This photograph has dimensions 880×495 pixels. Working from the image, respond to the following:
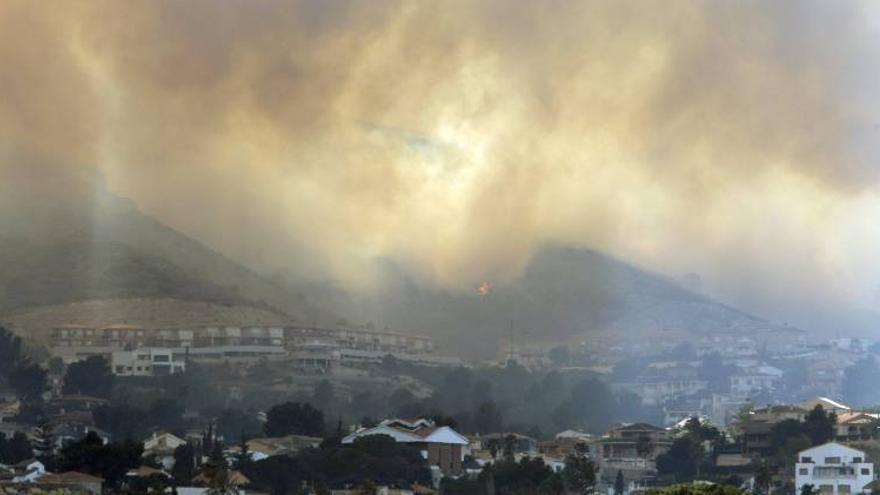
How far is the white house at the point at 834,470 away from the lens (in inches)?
4370

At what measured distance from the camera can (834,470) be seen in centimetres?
11175

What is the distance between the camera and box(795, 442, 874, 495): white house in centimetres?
11100

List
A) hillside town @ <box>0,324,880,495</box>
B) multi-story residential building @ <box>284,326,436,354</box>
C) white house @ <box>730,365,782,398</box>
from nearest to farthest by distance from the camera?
1. hillside town @ <box>0,324,880,495</box>
2. multi-story residential building @ <box>284,326,436,354</box>
3. white house @ <box>730,365,782,398</box>

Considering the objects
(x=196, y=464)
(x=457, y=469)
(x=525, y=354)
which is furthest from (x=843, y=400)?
(x=196, y=464)

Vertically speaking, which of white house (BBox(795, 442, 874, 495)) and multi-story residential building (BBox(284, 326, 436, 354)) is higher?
multi-story residential building (BBox(284, 326, 436, 354))

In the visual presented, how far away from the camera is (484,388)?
153250 mm

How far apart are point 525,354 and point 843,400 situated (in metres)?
23.1

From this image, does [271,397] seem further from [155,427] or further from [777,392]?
[777,392]

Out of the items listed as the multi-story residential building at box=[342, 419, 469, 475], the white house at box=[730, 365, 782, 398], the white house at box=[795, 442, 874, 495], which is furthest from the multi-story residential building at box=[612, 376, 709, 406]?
the white house at box=[795, 442, 874, 495]

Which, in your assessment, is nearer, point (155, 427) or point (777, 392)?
point (155, 427)

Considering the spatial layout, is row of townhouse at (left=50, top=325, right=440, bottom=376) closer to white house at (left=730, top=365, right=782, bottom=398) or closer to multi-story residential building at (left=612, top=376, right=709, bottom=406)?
multi-story residential building at (left=612, top=376, right=709, bottom=406)

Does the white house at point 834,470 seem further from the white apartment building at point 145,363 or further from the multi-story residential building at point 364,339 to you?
the multi-story residential building at point 364,339

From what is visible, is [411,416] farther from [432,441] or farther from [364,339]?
[364,339]

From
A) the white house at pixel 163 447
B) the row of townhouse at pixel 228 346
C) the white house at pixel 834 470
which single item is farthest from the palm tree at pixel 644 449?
the row of townhouse at pixel 228 346
